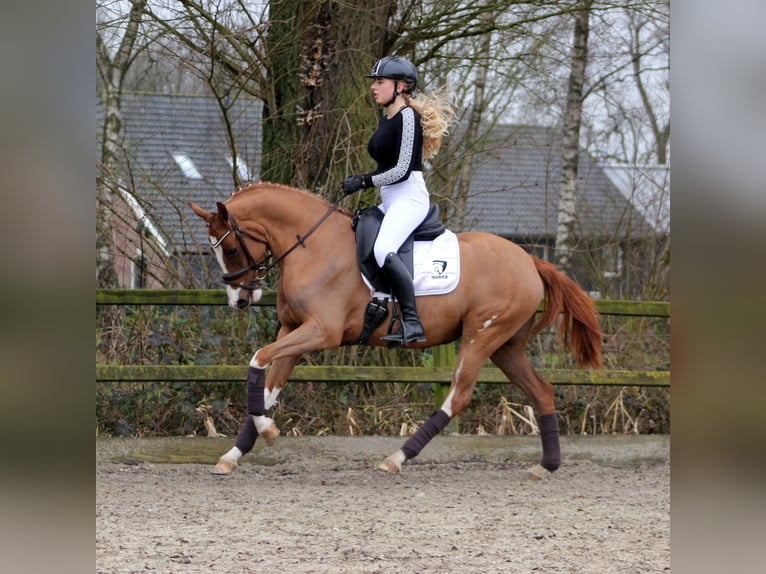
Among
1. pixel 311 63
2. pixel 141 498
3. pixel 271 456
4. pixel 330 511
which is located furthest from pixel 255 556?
pixel 311 63

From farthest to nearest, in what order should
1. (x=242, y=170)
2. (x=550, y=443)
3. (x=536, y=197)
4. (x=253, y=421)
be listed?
(x=536, y=197), (x=242, y=170), (x=550, y=443), (x=253, y=421)

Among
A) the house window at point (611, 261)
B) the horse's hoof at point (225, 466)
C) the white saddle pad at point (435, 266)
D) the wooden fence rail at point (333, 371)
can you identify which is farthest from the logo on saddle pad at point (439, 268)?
the house window at point (611, 261)

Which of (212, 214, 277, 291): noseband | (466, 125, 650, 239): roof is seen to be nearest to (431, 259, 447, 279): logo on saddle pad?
(212, 214, 277, 291): noseband

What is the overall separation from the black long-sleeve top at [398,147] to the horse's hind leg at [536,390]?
1.56 metres

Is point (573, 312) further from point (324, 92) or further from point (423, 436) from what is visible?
point (324, 92)

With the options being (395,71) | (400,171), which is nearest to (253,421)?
(400,171)

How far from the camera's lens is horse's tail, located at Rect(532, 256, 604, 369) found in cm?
695

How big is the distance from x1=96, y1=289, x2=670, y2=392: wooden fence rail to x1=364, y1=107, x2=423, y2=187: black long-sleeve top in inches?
58.9

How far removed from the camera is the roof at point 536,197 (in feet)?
40.1

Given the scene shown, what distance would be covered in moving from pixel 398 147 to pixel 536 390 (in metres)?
2.09

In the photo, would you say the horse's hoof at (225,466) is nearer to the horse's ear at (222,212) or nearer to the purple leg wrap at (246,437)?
the purple leg wrap at (246,437)

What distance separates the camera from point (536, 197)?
1253 centimetres
